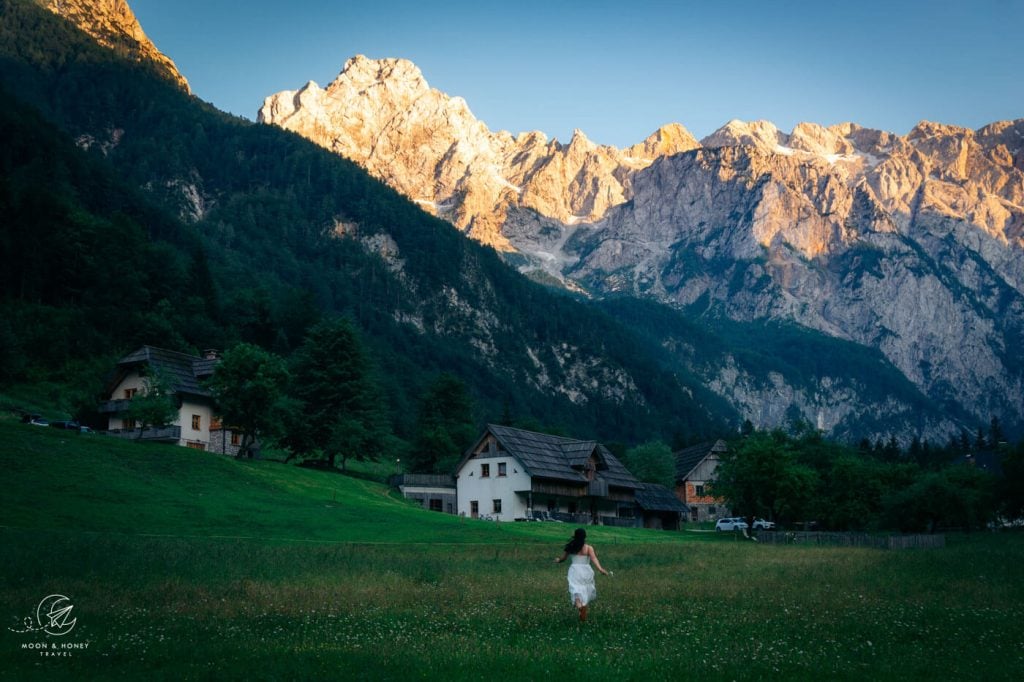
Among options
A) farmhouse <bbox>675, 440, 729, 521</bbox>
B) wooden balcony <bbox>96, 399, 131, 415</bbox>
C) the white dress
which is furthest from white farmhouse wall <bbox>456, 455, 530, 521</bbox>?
the white dress

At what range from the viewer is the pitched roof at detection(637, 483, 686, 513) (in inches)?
3887

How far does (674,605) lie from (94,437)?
46.8 meters

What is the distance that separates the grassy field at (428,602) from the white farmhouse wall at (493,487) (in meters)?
35.7

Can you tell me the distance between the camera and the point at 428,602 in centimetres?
2603

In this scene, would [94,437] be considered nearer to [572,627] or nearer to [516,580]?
[516,580]

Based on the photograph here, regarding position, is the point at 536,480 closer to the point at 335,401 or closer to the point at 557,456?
the point at 557,456

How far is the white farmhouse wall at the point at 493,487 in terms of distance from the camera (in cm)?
8731

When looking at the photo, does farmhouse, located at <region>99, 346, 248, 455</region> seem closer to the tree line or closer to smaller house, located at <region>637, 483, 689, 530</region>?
smaller house, located at <region>637, 483, 689, 530</region>

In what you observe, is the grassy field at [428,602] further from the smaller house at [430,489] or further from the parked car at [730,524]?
the parked car at [730,524]

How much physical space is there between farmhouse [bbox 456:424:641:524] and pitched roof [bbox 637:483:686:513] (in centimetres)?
299

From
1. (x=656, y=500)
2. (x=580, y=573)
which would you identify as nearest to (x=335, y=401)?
(x=656, y=500)

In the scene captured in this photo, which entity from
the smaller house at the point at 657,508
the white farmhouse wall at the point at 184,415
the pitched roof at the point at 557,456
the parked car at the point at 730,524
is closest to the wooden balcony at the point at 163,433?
the white farmhouse wall at the point at 184,415

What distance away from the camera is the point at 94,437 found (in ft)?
198

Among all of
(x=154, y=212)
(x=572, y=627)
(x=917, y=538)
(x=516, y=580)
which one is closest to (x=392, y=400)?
(x=154, y=212)
